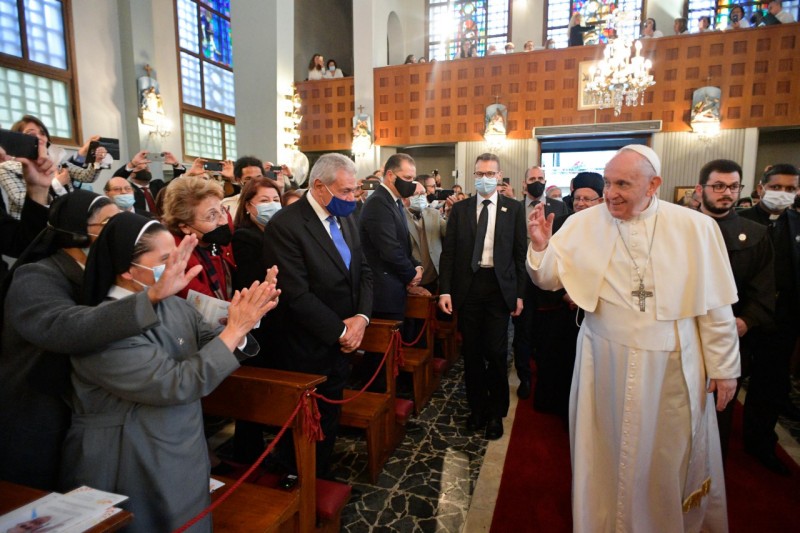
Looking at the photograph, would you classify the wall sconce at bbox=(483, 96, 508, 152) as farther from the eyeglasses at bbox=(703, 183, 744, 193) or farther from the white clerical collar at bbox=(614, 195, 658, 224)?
the white clerical collar at bbox=(614, 195, 658, 224)

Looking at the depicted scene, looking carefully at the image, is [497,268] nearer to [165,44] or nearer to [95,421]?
[95,421]

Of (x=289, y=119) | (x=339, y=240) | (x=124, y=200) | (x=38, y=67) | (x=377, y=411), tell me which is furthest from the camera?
(x=289, y=119)

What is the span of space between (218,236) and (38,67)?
9.00 meters

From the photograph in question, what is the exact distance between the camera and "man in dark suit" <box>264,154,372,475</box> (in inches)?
98.4

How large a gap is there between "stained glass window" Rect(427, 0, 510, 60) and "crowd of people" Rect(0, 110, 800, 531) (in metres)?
12.4

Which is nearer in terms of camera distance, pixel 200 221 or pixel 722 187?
pixel 200 221

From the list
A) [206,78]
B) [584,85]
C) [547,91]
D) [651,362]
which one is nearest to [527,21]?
[547,91]

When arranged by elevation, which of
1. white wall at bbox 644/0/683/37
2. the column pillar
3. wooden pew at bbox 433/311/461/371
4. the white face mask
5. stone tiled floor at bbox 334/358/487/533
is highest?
white wall at bbox 644/0/683/37

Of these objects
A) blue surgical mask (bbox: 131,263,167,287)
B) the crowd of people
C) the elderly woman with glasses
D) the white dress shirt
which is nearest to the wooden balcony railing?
the crowd of people

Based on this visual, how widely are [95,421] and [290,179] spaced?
15.7 ft

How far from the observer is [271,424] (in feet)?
6.65

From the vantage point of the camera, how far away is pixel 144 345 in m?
1.44

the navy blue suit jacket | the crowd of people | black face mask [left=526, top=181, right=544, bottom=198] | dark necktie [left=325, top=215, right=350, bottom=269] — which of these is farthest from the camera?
black face mask [left=526, top=181, right=544, bottom=198]

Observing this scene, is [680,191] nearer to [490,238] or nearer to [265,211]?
[490,238]
